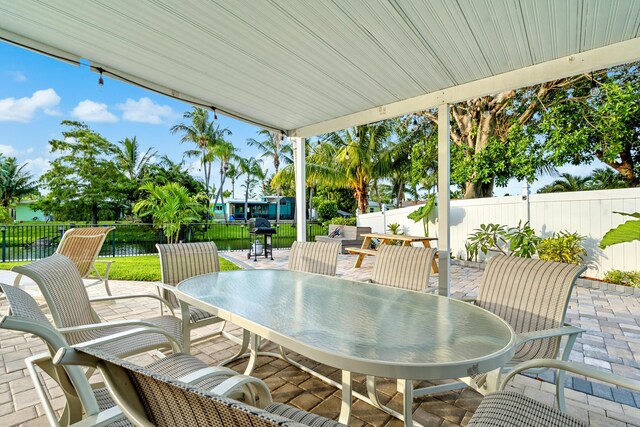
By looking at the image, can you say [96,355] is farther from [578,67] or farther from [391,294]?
[578,67]

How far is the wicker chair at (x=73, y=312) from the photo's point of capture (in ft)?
5.56

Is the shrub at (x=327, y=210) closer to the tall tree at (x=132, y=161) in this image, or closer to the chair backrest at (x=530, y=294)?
the tall tree at (x=132, y=161)

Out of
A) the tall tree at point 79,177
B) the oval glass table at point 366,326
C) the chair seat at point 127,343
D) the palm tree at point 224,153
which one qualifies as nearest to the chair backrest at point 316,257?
the oval glass table at point 366,326

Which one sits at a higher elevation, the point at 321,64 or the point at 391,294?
the point at 321,64

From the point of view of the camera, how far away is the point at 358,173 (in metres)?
12.3

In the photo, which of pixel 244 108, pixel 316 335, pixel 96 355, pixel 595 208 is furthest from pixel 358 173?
pixel 96 355

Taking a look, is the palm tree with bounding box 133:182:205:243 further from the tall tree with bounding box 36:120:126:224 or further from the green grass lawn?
the tall tree with bounding box 36:120:126:224

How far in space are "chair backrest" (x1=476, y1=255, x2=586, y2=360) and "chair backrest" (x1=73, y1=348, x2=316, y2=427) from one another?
188cm

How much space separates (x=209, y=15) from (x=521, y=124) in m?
8.48

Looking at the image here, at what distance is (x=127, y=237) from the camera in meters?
10.1

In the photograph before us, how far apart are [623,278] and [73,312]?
24.1ft

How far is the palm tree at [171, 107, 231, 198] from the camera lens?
2219 centimetres

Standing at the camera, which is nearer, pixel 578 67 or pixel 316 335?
pixel 316 335

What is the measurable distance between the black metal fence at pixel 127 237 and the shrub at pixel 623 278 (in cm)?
870
